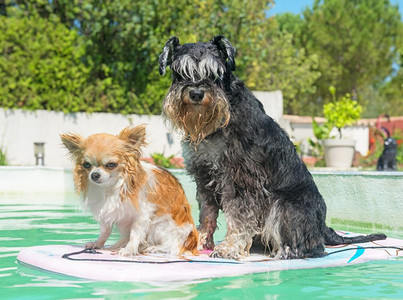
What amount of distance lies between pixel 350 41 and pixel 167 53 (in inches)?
1570

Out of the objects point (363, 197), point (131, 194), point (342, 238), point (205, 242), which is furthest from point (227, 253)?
point (363, 197)

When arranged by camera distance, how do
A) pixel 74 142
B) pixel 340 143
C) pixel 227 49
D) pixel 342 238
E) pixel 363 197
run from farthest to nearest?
pixel 340 143, pixel 363 197, pixel 342 238, pixel 227 49, pixel 74 142

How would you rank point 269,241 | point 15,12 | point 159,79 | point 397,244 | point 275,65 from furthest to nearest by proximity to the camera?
1. point 275,65
2. point 159,79
3. point 15,12
4. point 397,244
5. point 269,241

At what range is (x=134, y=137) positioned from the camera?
5.50 m

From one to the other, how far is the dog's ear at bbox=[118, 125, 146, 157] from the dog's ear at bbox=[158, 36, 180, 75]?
64cm

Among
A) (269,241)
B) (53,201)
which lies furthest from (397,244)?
(53,201)

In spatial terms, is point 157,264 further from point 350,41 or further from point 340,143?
point 350,41

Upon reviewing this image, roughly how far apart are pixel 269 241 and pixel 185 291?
4.97 feet

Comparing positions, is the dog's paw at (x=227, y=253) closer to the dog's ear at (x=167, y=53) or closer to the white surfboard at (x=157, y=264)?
the white surfboard at (x=157, y=264)

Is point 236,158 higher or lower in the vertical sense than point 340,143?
lower

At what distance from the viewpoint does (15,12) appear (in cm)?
1820

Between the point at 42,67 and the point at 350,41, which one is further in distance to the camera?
the point at 350,41

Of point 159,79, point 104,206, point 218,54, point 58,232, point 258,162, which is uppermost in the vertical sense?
point 159,79

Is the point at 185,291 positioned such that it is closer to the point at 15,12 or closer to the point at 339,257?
the point at 339,257
